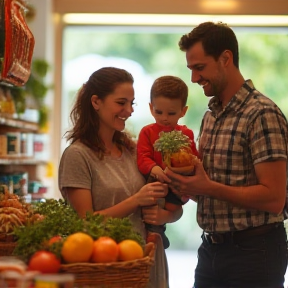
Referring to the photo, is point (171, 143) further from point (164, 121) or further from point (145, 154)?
point (164, 121)

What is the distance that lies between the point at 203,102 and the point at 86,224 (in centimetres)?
701

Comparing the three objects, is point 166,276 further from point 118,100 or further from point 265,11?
point 265,11

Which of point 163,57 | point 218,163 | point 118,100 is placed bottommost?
point 218,163

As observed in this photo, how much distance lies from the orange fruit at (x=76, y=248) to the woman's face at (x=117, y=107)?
0.95 metres

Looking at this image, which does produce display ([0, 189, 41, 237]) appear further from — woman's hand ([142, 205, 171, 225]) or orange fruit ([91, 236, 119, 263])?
orange fruit ([91, 236, 119, 263])

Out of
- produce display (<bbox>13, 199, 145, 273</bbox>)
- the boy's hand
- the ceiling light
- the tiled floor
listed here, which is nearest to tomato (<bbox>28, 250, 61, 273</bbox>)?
produce display (<bbox>13, 199, 145, 273</bbox>)

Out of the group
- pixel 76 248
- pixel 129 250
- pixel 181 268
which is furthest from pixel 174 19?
pixel 76 248

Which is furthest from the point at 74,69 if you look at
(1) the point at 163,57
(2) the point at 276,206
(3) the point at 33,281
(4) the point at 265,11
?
(3) the point at 33,281

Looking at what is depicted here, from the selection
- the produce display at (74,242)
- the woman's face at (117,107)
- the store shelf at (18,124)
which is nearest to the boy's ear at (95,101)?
the woman's face at (117,107)

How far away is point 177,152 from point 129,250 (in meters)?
0.81

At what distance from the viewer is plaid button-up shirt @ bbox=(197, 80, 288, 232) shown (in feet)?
10.3

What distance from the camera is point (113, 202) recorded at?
3.19 metres

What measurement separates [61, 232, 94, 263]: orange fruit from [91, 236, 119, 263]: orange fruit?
0.03m

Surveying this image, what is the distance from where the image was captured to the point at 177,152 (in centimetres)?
316
